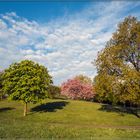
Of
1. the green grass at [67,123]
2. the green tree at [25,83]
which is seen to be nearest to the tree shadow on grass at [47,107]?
the green grass at [67,123]

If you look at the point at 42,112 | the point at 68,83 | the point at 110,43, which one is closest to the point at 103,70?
the point at 110,43

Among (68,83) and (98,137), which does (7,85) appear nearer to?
(98,137)

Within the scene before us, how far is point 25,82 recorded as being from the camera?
63.8 m

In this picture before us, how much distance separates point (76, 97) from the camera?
412ft

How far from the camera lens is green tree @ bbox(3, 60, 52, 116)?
6347 centimetres

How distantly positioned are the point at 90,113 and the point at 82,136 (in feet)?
89.1

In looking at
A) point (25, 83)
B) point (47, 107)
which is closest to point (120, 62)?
point (25, 83)

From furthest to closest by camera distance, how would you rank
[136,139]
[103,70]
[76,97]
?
[76,97] → [103,70] → [136,139]

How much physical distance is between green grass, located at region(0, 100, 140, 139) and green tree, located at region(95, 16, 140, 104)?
21.0 ft

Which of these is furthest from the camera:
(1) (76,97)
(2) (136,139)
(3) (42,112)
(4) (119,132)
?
(1) (76,97)

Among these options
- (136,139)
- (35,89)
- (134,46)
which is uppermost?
(134,46)

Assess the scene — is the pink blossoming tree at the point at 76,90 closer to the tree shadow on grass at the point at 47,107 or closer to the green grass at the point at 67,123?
the green grass at the point at 67,123

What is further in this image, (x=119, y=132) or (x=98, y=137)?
(x=119, y=132)

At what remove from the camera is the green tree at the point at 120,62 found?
174ft
